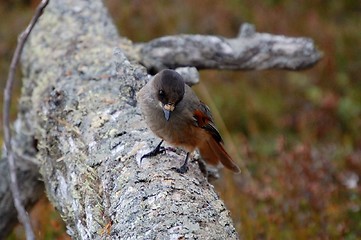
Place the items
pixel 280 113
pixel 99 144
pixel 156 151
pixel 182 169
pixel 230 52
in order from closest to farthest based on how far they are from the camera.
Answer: pixel 182 169 < pixel 156 151 < pixel 99 144 < pixel 230 52 < pixel 280 113

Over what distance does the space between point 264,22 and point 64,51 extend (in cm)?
616

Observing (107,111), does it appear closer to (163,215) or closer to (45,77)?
(45,77)

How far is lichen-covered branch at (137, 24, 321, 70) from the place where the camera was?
5.29m

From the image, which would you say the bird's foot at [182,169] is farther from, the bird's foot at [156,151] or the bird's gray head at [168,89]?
the bird's gray head at [168,89]

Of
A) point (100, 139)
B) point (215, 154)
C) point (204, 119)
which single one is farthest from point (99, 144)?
point (215, 154)

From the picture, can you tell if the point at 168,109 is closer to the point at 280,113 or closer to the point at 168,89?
the point at 168,89

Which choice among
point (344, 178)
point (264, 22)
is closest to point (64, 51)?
point (344, 178)

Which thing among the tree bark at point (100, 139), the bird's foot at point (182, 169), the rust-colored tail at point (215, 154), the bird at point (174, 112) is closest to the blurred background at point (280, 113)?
the tree bark at point (100, 139)

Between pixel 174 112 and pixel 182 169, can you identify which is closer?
pixel 182 169

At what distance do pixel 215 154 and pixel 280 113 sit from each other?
5001 mm

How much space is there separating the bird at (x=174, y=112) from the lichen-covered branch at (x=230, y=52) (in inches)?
38.6

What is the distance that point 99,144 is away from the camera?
402cm

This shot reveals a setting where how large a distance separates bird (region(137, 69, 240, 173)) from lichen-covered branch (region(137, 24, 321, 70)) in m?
0.98

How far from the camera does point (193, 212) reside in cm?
311
